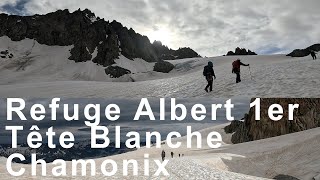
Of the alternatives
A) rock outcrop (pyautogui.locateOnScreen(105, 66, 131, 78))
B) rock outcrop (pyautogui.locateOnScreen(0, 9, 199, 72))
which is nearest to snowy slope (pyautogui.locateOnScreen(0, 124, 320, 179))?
rock outcrop (pyautogui.locateOnScreen(105, 66, 131, 78))

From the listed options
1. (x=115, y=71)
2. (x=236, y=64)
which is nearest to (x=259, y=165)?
(x=236, y=64)

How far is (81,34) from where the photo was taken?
155 meters

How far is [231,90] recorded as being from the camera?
22.6 metres

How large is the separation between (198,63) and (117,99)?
87.0m

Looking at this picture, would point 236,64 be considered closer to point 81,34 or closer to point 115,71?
point 115,71

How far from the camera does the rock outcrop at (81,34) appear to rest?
485ft

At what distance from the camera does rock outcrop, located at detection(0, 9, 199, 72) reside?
147750 millimetres

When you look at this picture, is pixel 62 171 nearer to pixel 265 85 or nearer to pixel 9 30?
pixel 265 85

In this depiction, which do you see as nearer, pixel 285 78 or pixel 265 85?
pixel 265 85

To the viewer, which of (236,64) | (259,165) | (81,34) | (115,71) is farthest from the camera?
(81,34)

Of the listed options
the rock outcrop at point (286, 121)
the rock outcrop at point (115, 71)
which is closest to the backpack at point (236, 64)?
the rock outcrop at point (286, 121)

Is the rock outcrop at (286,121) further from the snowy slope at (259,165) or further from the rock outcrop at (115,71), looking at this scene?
the rock outcrop at (115,71)

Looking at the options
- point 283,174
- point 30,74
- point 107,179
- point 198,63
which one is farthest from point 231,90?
point 30,74

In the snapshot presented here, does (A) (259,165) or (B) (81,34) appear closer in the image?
(A) (259,165)
